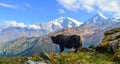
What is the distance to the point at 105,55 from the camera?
92.5 feet

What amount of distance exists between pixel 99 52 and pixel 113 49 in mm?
Result: 2527

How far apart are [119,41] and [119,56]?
403 centimetres

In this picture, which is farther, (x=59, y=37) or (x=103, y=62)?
(x=59, y=37)

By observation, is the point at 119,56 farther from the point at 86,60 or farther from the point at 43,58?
the point at 43,58

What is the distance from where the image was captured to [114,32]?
113 feet

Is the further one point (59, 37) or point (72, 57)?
point (59, 37)

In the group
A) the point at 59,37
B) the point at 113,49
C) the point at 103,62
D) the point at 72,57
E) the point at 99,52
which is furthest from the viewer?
the point at 59,37

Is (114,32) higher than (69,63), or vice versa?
(114,32)

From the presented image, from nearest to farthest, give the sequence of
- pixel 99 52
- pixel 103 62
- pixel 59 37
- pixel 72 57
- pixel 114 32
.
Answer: pixel 103 62 → pixel 72 57 → pixel 99 52 → pixel 114 32 → pixel 59 37

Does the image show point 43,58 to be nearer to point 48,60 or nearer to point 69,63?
point 48,60

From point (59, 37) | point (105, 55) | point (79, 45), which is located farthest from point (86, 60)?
point (59, 37)

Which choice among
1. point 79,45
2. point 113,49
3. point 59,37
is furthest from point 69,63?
point 59,37

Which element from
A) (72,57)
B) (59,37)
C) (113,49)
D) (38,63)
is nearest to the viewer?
(38,63)

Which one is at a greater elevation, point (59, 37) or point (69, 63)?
point (59, 37)
